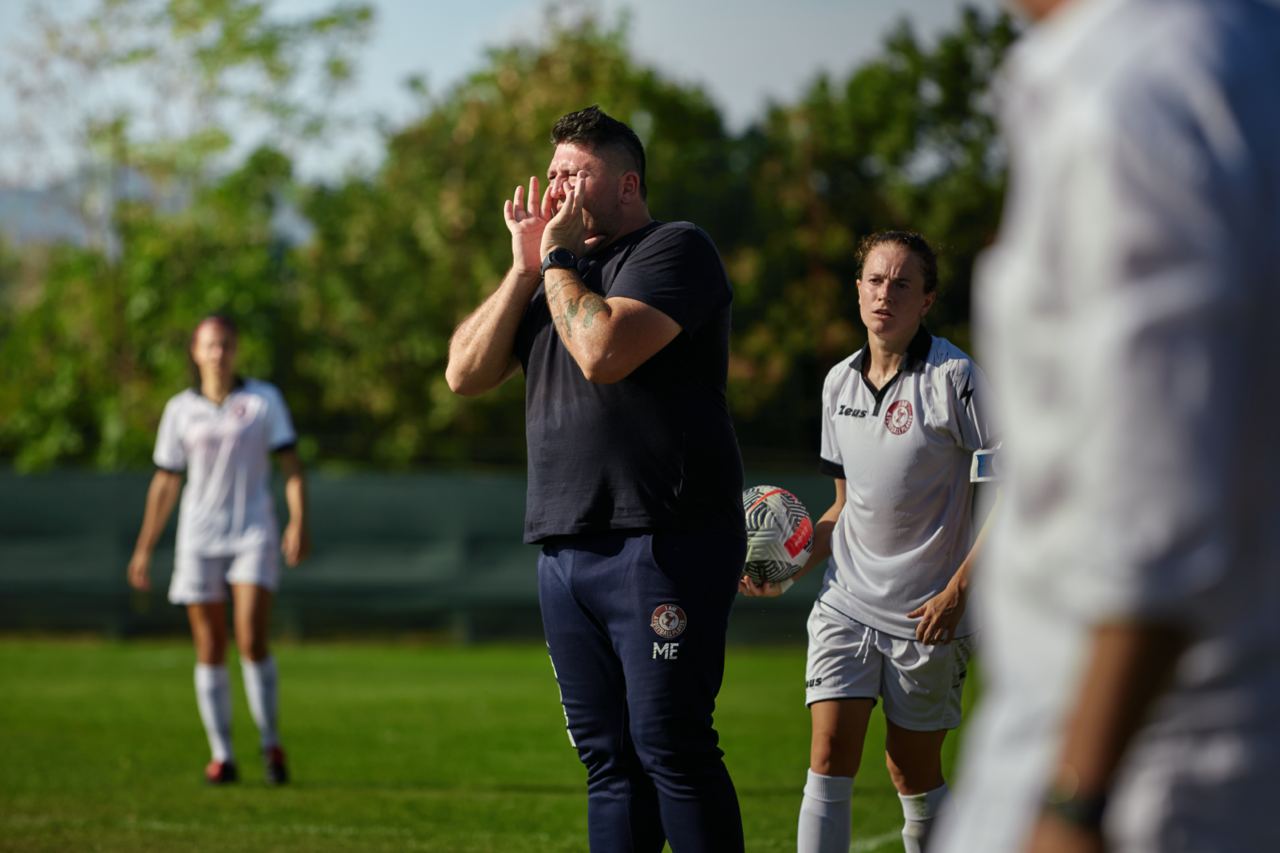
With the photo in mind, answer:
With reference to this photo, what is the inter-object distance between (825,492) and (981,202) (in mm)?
20703

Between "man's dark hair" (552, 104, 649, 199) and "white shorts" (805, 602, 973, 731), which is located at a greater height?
"man's dark hair" (552, 104, 649, 199)

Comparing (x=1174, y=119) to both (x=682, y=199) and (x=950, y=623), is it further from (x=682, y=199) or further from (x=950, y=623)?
(x=682, y=199)

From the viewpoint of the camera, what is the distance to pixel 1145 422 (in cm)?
170

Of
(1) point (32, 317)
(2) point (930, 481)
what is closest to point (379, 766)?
(2) point (930, 481)

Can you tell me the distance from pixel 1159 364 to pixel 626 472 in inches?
122

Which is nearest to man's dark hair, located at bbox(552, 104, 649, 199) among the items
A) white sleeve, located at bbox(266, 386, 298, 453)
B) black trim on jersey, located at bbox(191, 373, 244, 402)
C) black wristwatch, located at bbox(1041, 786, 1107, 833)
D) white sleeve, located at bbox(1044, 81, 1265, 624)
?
white sleeve, located at bbox(1044, 81, 1265, 624)

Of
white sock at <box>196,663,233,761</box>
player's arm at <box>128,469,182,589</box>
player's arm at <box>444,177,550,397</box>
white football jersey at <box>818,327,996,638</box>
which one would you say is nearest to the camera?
player's arm at <box>444,177,550,397</box>

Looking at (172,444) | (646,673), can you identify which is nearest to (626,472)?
(646,673)

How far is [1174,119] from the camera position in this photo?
1752mm

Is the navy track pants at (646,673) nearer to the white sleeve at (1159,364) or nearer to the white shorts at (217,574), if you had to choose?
the white sleeve at (1159,364)

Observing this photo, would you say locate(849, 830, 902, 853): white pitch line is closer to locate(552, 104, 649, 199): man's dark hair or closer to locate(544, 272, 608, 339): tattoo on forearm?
locate(552, 104, 649, 199): man's dark hair

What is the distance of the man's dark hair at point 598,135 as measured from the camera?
494cm

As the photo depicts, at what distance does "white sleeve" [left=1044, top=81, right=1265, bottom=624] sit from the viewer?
1.70m

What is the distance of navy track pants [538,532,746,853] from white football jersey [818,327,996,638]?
936mm
